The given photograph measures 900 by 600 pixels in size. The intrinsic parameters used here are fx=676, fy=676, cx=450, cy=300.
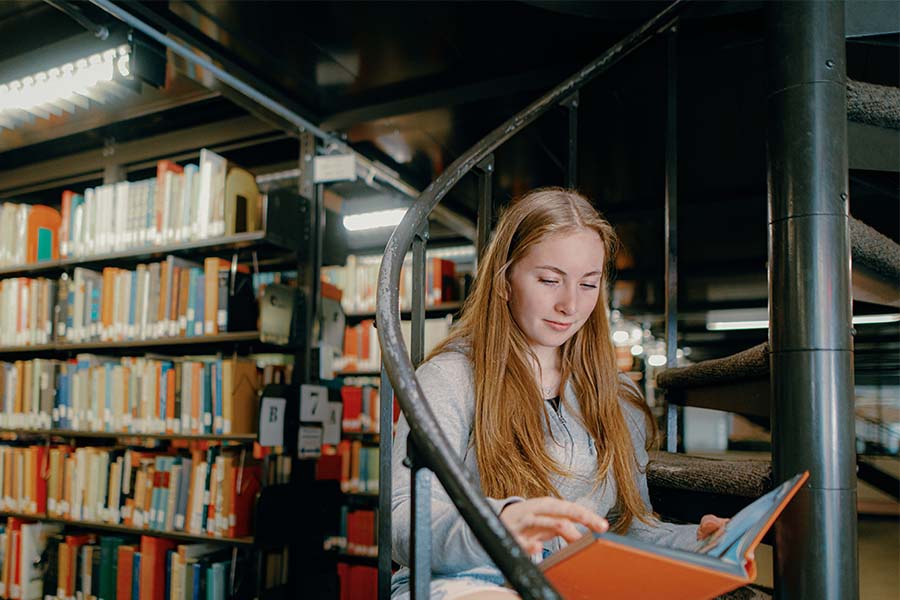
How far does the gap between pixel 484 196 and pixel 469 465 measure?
1.94 ft

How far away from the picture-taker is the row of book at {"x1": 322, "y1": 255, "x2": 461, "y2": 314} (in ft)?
13.1

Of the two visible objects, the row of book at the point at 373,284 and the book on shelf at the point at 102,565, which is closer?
the book on shelf at the point at 102,565

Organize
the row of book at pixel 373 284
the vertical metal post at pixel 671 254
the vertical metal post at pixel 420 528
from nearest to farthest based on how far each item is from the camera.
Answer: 1. the vertical metal post at pixel 420 528
2. the vertical metal post at pixel 671 254
3. the row of book at pixel 373 284

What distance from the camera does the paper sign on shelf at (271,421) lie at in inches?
105

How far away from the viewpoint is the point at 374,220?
4.88m

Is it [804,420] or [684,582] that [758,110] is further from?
[684,582]

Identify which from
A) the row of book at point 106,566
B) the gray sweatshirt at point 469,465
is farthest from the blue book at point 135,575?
the gray sweatshirt at point 469,465

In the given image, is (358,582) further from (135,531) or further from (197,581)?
(135,531)

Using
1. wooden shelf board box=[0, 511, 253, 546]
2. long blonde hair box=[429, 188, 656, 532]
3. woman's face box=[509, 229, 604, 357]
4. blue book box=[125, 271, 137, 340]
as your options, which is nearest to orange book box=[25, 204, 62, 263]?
blue book box=[125, 271, 137, 340]

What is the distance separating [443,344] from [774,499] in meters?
0.66

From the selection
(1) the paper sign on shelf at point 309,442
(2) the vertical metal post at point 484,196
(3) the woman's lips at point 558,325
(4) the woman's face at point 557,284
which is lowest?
(1) the paper sign on shelf at point 309,442

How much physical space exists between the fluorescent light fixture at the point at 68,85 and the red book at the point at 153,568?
1.91m

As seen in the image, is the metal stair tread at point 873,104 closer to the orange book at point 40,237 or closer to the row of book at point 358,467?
the row of book at point 358,467

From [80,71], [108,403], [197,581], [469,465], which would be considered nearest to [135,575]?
[197,581]
